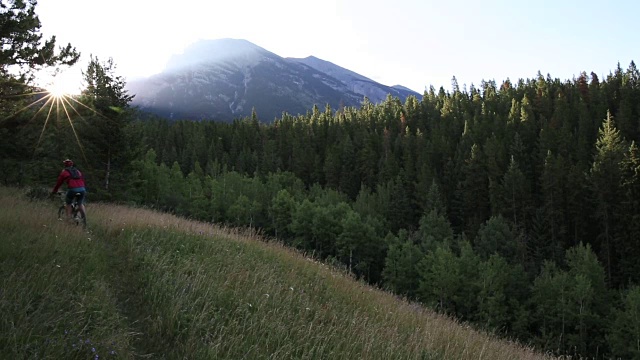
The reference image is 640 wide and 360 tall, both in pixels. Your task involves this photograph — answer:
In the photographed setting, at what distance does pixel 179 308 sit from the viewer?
5.45 metres

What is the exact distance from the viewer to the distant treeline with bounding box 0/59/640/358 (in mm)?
30047

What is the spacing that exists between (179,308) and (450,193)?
81188mm

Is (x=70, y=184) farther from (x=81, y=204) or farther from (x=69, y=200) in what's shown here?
(x=81, y=204)

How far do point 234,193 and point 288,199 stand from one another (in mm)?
14059

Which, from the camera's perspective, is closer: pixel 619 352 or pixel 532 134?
pixel 619 352

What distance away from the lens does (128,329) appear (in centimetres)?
484

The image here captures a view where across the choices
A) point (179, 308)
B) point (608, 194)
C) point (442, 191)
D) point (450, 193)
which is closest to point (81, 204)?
point (179, 308)

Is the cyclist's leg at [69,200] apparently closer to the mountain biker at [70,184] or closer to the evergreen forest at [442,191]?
the mountain biker at [70,184]

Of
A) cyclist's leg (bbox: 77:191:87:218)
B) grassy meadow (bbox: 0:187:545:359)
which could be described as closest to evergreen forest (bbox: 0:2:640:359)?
grassy meadow (bbox: 0:187:545:359)

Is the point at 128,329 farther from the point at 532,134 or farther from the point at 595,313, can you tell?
the point at 532,134

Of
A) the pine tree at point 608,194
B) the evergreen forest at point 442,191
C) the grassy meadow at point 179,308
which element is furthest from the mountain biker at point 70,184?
the pine tree at point 608,194

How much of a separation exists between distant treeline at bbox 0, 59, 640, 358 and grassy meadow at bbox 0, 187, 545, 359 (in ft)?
17.1

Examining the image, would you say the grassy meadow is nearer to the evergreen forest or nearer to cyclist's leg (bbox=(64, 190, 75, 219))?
cyclist's leg (bbox=(64, 190, 75, 219))

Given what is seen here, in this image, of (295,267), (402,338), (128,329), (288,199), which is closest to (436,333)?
(402,338)
